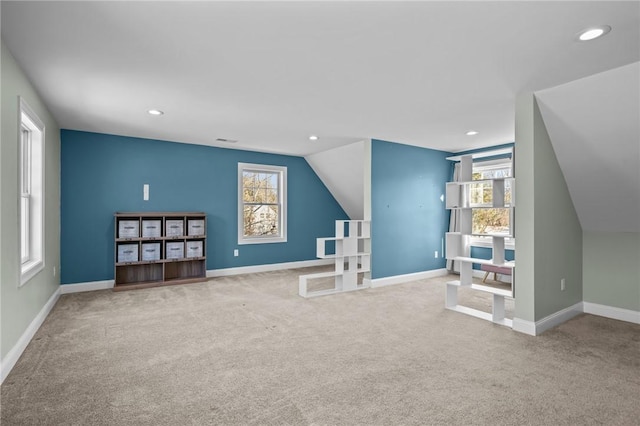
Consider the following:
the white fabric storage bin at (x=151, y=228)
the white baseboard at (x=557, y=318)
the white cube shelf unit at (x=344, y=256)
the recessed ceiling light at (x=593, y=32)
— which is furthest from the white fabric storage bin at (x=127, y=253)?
the recessed ceiling light at (x=593, y=32)

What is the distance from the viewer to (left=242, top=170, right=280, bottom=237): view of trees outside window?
21.1 ft

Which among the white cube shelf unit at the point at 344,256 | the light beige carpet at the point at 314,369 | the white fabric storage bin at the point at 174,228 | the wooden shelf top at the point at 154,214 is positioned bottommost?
the light beige carpet at the point at 314,369

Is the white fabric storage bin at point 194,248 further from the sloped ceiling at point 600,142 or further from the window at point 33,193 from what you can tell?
the sloped ceiling at point 600,142

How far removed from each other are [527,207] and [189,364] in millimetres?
3251

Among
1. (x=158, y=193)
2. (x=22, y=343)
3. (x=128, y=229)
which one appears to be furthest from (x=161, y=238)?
(x=22, y=343)

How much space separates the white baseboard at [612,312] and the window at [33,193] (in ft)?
19.1

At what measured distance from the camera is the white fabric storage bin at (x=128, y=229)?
195 inches

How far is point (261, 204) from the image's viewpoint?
6.54 metres

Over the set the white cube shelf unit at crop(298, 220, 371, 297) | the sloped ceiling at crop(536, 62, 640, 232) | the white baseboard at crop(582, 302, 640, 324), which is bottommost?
the white baseboard at crop(582, 302, 640, 324)

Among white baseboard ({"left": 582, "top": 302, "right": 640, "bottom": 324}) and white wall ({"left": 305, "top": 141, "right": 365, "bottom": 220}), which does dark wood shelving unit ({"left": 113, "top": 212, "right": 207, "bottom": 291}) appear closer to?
white wall ({"left": 305, "top": 141, "right": 365, "bottom": 220})

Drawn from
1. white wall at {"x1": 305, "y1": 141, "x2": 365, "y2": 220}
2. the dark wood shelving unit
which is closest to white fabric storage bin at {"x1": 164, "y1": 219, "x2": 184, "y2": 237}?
the dark wood shelving unit

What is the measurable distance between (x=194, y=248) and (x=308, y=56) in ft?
13.0

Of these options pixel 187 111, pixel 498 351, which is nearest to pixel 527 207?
pixel 498 351

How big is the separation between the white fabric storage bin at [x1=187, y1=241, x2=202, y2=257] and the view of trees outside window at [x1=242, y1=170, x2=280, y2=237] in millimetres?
1014
